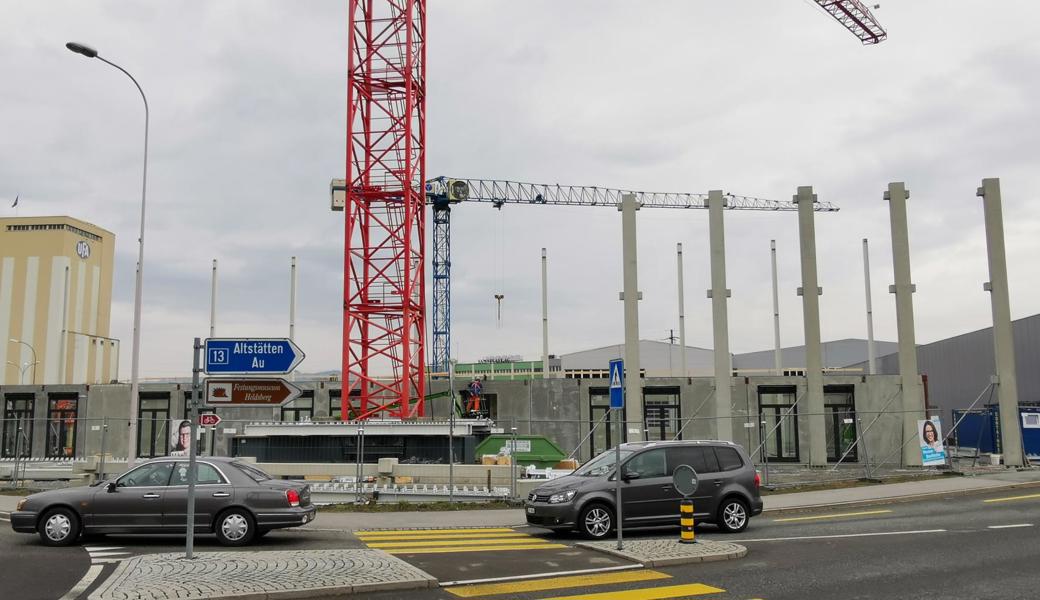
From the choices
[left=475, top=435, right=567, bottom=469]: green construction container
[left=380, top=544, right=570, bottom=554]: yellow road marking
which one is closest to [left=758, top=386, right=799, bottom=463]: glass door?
[left=475, top=435, right=567, bottom=469]: green construction container

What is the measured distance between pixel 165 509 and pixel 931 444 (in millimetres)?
19764

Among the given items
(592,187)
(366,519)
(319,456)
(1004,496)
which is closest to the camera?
(366,519)

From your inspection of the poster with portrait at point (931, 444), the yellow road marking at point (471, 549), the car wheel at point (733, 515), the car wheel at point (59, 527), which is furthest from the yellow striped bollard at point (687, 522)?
the poster with portrait at point (931, 444)

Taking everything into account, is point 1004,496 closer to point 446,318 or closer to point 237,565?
point 237,565

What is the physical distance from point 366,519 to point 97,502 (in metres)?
5.45

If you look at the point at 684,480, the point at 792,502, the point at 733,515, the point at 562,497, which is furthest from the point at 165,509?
the point at 792,502

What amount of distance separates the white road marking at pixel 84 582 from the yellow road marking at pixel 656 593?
5.38m

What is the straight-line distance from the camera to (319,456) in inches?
1233

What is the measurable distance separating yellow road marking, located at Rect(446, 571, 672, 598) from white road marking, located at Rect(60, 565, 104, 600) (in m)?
4.14

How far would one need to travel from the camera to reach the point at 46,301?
81.4 meters

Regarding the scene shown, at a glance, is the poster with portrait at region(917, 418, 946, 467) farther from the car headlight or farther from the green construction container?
the car headlight

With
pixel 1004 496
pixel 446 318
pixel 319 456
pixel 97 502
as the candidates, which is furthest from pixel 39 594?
pixel 446 318

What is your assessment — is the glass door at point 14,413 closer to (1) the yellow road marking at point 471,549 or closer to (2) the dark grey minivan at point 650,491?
(1) the yellow road marking at point 471,549

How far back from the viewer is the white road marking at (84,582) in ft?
31.2
